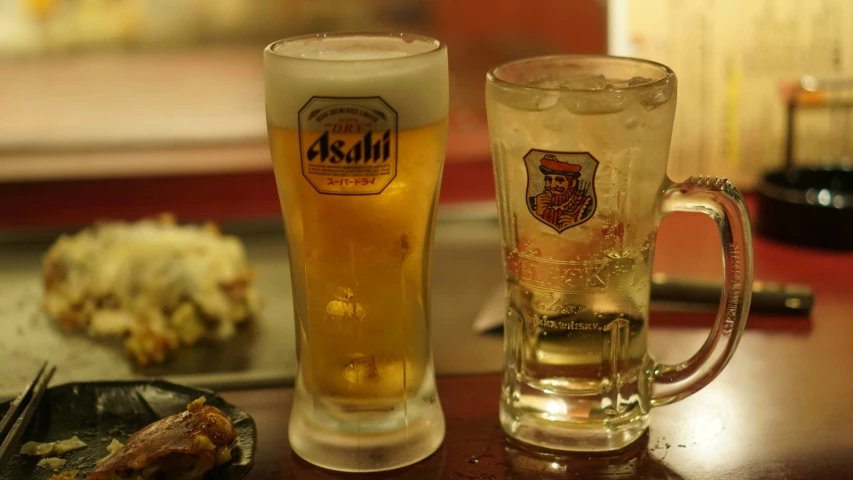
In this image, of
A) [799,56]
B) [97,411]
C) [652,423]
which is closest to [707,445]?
[652,423]

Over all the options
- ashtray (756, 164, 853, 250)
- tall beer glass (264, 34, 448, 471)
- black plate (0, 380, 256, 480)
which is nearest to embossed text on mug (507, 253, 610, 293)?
tall beer glass (264, 34, 448, 471)

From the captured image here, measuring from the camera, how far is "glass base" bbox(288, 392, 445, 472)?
942 mm

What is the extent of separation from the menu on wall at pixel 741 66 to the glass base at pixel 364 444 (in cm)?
121

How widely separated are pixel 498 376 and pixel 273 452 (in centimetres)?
30

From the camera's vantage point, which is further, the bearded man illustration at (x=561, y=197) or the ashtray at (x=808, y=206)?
the ashtray at (x=808, y=206)

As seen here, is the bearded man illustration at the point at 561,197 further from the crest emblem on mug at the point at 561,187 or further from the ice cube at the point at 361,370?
the ice cube at the point at 361,370

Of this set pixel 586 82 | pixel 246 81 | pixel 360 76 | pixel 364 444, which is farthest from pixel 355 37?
pixel 246 81

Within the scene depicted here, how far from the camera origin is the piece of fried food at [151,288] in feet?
4.21

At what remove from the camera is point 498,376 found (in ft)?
3.78

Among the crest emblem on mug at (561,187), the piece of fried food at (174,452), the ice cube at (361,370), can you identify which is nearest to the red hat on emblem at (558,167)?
the crest emblem on mug at (561,187)

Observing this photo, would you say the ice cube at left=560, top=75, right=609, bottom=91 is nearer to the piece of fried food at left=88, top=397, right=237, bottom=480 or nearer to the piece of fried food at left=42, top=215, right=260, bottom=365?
the piece of fried food at left=88, top=397, right=237, bottom=480

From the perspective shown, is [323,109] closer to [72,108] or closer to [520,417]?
[520,417]

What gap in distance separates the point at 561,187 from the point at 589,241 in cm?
6

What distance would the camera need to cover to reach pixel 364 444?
3.09 feet
